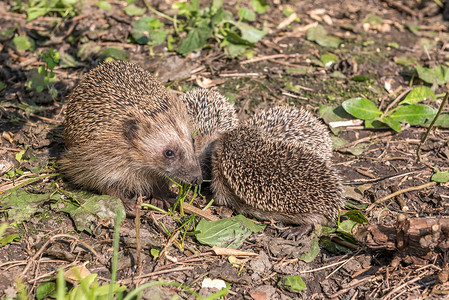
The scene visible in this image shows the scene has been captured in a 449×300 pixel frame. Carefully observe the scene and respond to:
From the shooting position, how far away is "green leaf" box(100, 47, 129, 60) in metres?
8.62

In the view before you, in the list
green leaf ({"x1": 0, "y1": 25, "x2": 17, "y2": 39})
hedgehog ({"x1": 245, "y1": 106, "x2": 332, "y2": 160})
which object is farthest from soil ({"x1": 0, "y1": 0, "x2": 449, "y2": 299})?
hedgehog ({"x1": 245, "y1": 106, "x2": 332, "y2": 160})

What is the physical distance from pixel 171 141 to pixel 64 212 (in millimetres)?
1644

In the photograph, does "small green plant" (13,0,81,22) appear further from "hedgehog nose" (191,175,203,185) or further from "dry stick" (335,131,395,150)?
"dry stick" (335,131,395,150)

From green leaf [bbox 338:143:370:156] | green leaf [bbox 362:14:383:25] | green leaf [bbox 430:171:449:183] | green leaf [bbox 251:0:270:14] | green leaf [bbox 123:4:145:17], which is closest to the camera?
green leaf [bbox 430:171:449:183]

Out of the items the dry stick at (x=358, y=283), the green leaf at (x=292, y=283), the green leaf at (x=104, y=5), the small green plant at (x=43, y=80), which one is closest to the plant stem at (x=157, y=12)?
the green leaf at (x=104, y=5)

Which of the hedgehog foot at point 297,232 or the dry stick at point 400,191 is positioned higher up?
the dry stick at point 400,191

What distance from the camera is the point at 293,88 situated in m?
8.30

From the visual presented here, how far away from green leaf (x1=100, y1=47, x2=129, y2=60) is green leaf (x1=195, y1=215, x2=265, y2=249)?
4.40 metres

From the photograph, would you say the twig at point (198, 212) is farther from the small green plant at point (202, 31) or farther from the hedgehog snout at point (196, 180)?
the small green plant at point (202, 31)

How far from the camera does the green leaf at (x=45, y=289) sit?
4.47 meters

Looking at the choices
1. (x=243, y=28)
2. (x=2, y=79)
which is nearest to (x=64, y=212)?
(x=2, y=79)

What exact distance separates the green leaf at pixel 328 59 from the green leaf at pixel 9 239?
647 cm

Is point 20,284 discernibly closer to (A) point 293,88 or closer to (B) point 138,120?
(B) point 138,120

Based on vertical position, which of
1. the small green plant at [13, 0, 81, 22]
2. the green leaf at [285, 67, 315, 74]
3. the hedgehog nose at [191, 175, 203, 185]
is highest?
the small green plant at [13, 0, 81, 22]
